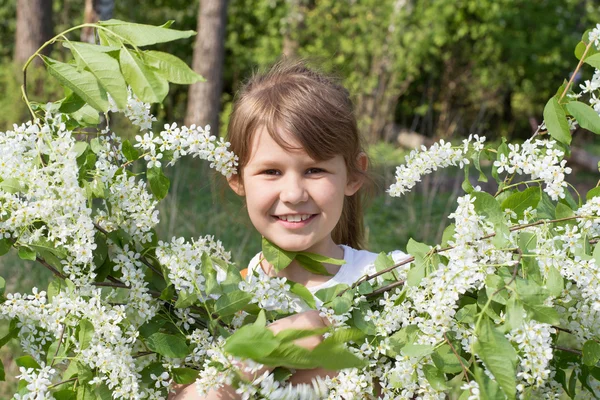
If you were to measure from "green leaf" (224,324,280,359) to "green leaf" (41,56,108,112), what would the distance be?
512 millimetres

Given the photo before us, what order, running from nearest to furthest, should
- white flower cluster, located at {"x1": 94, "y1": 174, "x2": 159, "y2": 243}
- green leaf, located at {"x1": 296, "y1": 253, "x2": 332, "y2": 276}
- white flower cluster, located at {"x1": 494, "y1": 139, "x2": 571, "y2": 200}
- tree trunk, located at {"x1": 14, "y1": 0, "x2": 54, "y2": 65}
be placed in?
white flower cluster, located at {"x1": 494, "y1": 139, "x2": 571, "y2": 200} → white flower cluster, located at {"x1": 94, "y1": 174, "x2": 159, "y2": 243} → green leaf, located at {"x1": 296, "y1": 253, "x2": 332, "y2": 276} → tree trunk, located at {"x1": 14, "y1": 0, "x2": 54, "y2": 65}

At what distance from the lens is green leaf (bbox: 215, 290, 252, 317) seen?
60.7 inches

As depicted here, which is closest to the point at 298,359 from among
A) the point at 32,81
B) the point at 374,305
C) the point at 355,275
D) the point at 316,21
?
the point at 374,305

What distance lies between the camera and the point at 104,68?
52.4 inches

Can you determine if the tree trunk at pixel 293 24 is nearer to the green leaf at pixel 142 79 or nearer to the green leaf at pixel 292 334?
the green leaf at pixel 142 79

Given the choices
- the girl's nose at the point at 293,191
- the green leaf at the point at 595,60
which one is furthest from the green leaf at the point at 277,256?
the green leaf at the point at 595,60

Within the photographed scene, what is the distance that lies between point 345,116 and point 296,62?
0.35 meters

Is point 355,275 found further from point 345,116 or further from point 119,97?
point 119,97

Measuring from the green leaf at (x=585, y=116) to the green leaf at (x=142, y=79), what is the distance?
93cm

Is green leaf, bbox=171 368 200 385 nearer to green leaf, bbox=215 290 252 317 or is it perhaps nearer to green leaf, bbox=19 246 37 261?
green leaf, bbox=215 290 252 317

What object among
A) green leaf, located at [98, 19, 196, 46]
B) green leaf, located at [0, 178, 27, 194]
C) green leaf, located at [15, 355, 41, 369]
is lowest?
green leaf, located at [15, 355, 41, 369]

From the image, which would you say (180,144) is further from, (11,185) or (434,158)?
(434,158)

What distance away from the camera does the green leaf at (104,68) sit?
4.33 ft

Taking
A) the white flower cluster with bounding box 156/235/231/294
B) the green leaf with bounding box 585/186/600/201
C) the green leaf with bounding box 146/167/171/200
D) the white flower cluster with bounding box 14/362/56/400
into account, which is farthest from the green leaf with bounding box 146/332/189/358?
the green leaf with bounding box 585/186/600/201
